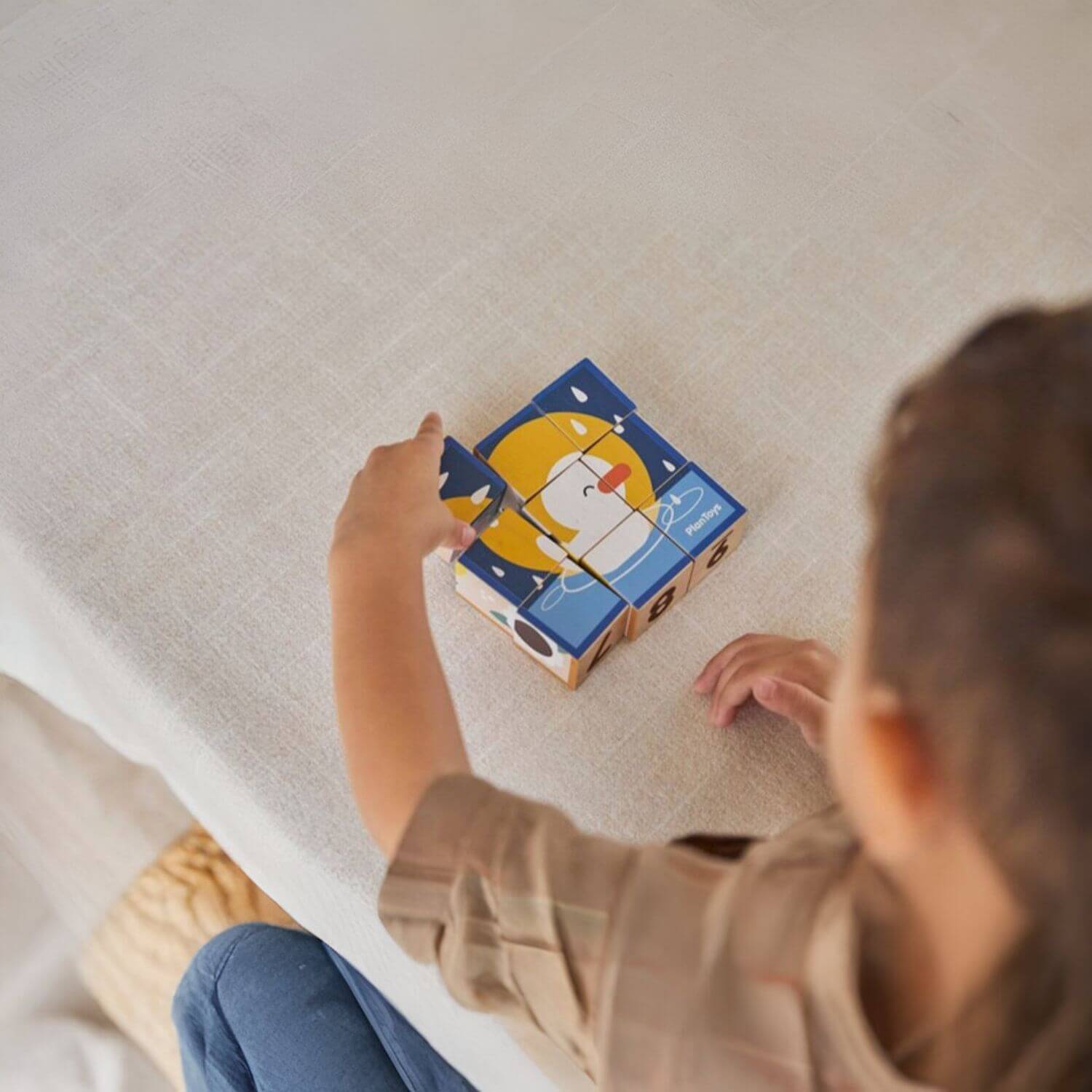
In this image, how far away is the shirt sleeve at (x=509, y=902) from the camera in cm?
57

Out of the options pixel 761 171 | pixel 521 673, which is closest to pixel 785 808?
pixel 521 673

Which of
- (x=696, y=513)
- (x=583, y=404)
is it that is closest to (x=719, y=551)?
(x=696, y=513)

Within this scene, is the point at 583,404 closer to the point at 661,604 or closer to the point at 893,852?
the point at 661,604

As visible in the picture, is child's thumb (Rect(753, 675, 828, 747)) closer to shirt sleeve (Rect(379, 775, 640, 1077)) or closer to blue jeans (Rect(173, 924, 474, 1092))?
shirt sleeve (Rect(379, 775, 640, 1077))

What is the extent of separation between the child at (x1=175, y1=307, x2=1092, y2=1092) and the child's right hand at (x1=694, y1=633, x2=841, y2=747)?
5.4 inches

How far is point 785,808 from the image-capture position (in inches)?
30.4

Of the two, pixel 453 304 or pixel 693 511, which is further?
pixel 453 304

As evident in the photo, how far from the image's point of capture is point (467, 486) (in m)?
0.80

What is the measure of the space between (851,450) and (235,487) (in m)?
0.45

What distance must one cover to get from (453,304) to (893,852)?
0.58 meters

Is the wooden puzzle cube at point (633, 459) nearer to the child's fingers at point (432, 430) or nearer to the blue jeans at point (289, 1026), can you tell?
the child's fingers at point (432, 430)

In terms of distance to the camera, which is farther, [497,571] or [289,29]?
[289,29]

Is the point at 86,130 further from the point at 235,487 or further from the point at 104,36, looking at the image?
the point at 235,487

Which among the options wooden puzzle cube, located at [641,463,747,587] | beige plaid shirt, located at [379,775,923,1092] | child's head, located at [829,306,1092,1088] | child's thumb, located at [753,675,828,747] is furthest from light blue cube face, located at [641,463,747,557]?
child's head, located at [829,306,1092,1088]
